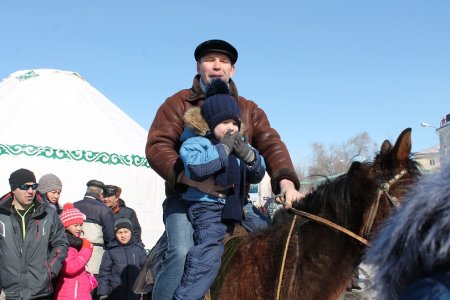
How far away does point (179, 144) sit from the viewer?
13.0ft

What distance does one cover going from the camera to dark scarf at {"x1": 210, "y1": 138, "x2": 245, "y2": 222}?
136 inches

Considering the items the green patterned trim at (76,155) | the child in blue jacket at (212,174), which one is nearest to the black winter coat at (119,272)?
the child in blue jacket at (212,174)

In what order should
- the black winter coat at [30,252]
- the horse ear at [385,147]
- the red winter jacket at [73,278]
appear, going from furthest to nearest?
the red winter jacket at [73,278], the black winter coat at [30,252], the horse ear at [385,147]

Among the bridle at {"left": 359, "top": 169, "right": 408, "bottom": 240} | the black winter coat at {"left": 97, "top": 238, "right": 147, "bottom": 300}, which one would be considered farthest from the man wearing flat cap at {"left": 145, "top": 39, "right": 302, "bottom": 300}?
the black winter coat at {"left": 97, "top": 238, "right": 147, "bottom": 300}

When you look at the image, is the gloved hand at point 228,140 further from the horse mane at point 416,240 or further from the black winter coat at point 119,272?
the black winter coat at point 119,272

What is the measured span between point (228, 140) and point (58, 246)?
3.21 m

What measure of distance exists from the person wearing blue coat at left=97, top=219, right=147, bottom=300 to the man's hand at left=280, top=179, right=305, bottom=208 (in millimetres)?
4342

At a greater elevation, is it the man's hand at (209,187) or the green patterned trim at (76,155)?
the green patterned trim at (76,155)

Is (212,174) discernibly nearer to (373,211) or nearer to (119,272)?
(373,211)

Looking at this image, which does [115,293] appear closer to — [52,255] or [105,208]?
[105,208]

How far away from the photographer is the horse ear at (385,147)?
2.98 meters

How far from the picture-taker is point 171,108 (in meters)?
3.96

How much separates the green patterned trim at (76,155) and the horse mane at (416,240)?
13681 mm

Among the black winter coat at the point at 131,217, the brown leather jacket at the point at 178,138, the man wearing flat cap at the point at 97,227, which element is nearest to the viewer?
the brown leather jacket at the point at 178,138
